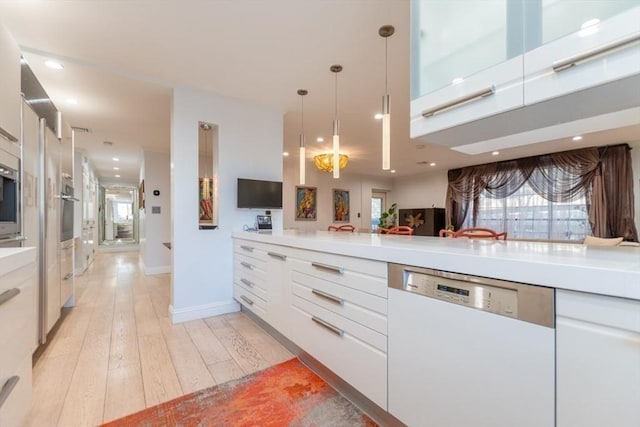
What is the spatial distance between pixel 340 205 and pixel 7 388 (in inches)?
308

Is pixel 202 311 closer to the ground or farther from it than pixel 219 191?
closer to the ground

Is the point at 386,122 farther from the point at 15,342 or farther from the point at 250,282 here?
the point at 15,342

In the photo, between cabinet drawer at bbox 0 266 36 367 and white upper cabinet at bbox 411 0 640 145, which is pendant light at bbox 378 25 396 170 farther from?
cabinet drawer at bbox 0 266 36 367

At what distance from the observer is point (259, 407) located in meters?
1.52

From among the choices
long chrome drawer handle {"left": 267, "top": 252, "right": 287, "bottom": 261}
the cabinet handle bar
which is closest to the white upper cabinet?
long chrome drawer handle {"left": 267, "top": 252, "right": 287, "bottom": 261}

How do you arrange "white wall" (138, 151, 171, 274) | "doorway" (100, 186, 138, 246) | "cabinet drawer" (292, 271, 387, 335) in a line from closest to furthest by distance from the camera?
"cabinet drawer" (292, 271, 387, 335), "white wall" (138, 151, 171, 274), "doorway" (100, 186, 138, 246)

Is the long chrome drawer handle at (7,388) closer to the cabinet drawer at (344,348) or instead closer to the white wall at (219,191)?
the cabinet drawer at (344,348)

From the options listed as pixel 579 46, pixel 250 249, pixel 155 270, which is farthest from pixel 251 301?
pixel 155 270

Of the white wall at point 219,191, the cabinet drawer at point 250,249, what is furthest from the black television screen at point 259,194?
the cabinet drawer at point 250,249

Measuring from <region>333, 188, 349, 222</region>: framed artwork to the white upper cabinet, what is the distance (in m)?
6.87

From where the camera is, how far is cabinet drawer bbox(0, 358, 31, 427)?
907 mm

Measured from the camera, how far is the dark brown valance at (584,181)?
543cm

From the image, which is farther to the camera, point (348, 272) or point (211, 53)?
point (211, 53)

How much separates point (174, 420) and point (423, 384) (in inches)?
48.1
